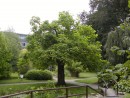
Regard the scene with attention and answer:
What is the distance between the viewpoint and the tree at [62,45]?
21.3m

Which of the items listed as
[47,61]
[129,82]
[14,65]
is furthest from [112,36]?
[129,82]

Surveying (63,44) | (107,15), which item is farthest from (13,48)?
(63,44)

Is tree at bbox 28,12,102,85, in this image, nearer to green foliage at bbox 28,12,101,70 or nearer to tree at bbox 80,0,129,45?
green foliage at bbox 28,12,101,70

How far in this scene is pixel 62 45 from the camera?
21.3 m

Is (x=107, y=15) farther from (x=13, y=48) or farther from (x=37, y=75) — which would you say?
(x=13, y=48)

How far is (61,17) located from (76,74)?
14287mm

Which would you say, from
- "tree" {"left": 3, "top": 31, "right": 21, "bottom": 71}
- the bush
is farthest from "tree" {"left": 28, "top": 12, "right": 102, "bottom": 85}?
"tree" {"left": 3, "top": 31, "right": 21, "bottom": 71}

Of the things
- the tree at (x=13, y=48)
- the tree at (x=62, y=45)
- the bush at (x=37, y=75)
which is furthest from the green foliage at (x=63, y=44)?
the tree at (x=13, y=48)

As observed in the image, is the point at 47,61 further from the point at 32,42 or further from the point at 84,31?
the point at 84,31

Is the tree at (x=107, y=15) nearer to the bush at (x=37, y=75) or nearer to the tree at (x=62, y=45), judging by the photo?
the tree at (x=62, y=45)

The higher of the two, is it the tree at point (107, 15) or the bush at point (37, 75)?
the tree at point (107, 15)

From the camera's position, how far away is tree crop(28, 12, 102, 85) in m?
21.3

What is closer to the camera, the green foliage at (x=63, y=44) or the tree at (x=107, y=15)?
the green foliage at (x=63, y=44)

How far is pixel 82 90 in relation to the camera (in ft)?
69.2
